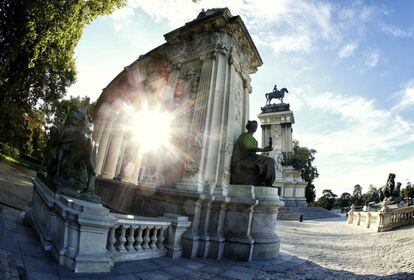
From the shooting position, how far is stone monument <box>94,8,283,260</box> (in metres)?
6.12

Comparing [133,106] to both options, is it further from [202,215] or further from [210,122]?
[202,215]

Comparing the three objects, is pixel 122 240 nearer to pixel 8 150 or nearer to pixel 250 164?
pixel 250 164

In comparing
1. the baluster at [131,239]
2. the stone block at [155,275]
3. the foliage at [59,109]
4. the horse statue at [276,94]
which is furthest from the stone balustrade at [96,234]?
the horse statue at [276,94]

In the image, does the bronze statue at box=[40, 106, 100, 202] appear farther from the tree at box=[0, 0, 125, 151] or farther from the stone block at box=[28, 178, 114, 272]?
the tree at box=[0, 0, 125, 151]

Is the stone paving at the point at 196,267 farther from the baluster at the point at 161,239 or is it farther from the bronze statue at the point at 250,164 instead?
the bronze statue at the point at 250,164

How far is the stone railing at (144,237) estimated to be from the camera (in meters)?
4.32

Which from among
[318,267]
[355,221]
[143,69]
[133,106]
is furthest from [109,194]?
[355,221]

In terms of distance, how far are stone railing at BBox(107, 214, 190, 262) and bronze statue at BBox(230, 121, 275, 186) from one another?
84.3 inches

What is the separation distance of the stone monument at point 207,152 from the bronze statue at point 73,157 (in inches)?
89.6

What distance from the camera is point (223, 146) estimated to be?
7.09 metres

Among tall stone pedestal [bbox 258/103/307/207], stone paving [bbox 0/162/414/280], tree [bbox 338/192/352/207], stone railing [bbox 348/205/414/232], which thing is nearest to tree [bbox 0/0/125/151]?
stone paving [bbox 0/162/414/280]

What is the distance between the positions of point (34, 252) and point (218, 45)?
22.0 feet

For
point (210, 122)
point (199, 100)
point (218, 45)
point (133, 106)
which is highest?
point (218, 45)

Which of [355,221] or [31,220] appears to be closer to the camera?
[31,220]
